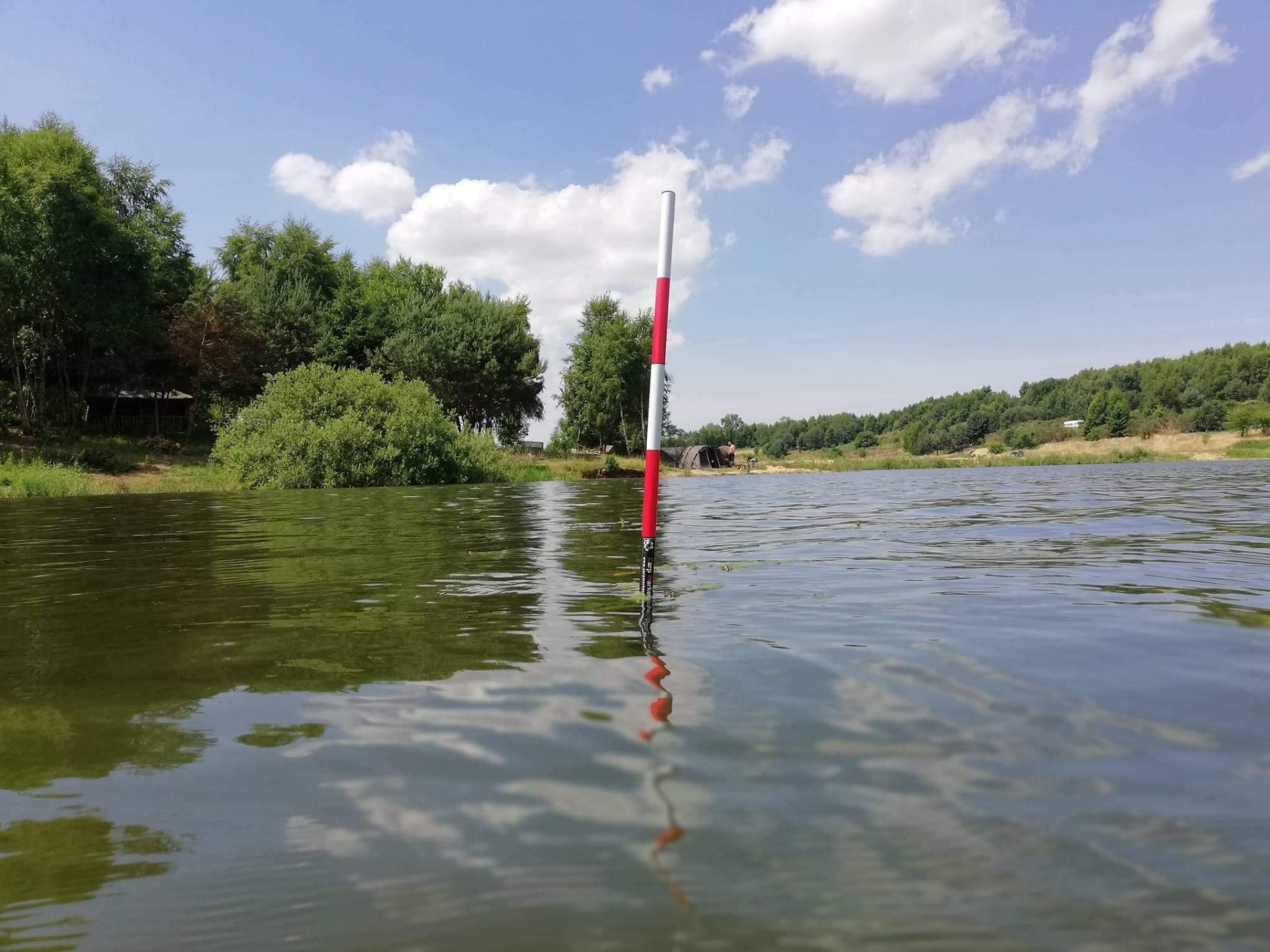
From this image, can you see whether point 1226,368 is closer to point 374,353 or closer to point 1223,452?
point 1223,452

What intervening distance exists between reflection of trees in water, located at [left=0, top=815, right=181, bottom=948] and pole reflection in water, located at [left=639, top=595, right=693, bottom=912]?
128 centimetres

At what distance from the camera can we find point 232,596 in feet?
20.6

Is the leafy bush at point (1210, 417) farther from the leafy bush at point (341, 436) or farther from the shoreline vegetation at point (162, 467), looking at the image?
the leafy bush at point (341, 436)

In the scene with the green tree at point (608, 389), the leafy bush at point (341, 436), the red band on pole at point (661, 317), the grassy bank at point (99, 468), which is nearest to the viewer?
the red band on pole at point (661, 317)

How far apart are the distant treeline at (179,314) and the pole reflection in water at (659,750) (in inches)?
1479

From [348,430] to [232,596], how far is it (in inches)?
1122

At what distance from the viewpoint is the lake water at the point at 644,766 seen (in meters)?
1.81

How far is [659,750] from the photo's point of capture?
2.79 metres

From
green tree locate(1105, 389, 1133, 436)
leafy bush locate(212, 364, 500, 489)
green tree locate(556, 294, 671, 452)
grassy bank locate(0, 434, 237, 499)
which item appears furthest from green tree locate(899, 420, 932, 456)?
grassy bank locate(0, 434, 237, 499)

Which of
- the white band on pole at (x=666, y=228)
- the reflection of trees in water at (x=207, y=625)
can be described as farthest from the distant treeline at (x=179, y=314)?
the white band on pole at (x=666, y=228)

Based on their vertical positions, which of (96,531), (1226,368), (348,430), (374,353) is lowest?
(96,531)

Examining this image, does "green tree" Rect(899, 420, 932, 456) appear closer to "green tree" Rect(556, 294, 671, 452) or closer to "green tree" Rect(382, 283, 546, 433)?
"green tree" Rect(556, 294, 671, 452)

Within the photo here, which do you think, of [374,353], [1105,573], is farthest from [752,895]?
[374,353]

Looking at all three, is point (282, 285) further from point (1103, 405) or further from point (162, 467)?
point (1103, 405)
